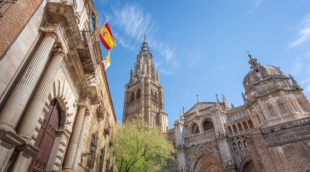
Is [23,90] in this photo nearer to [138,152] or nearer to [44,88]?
[44,88]

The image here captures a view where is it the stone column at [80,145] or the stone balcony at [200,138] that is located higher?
the stone balcony at [200,138]

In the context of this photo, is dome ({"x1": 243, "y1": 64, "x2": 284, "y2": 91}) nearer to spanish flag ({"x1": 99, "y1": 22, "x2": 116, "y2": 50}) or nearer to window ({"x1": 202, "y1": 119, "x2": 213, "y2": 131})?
window ({"x1": 202, "y1": 119, "x2": 213, "y2": 131})

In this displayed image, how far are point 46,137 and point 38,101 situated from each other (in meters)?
2.81

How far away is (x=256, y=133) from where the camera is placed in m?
15.4

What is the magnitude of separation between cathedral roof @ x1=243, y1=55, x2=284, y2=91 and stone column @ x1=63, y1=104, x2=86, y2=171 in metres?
24.7

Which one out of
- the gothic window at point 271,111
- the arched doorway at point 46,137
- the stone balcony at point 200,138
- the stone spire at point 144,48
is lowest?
the arched doorway at point 46,137

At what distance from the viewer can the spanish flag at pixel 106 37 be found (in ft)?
37.4

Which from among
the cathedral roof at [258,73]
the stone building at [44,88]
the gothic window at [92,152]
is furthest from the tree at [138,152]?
the cathedral roof at [258,73]

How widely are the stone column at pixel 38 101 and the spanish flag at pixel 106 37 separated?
4.89 metres

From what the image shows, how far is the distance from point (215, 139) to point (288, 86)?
12.7 m

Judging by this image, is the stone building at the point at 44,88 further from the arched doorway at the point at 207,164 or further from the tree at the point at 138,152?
the arched doorway at the point at 207,164

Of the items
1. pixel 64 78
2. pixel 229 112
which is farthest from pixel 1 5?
pixel 229 112

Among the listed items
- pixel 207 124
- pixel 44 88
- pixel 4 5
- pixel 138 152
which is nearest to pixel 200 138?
pixel 207 124

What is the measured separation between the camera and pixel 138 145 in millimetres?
16016
